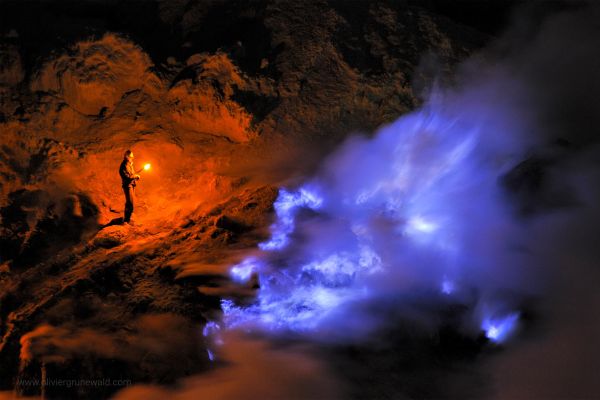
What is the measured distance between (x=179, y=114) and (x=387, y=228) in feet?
10.4

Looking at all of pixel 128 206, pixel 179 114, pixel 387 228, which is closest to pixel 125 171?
pixel 128 206

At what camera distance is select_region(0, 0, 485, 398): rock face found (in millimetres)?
4750

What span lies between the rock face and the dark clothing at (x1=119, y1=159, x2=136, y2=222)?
0.24m

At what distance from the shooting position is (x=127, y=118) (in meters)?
5.57

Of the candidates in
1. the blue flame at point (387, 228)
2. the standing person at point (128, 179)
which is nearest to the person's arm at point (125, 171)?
the standing person at point (128, 179)

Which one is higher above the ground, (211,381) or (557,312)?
(557,312)

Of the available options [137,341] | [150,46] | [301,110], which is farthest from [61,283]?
[301,110]

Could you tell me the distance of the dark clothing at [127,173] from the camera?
17.6 ft

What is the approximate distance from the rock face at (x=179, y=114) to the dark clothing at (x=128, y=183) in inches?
9.3

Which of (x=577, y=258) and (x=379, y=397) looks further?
(x=577, y=258)

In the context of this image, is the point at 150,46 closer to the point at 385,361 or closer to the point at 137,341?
the point at 137,341

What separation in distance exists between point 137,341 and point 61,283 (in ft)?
4.42

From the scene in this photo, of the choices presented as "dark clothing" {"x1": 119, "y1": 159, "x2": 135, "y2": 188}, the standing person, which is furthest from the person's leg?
"dark clothing" {"x1": 119, "y1": 159, "x2": 135, "y2": 188}

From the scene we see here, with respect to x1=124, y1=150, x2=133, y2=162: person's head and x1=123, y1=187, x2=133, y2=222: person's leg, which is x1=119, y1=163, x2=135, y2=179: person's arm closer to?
x1=124, y1=150, x2=133, y2=162: person's head
